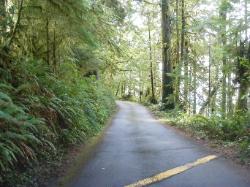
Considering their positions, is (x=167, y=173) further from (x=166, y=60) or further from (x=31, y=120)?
(x=166, y=60)

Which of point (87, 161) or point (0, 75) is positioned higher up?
point (0, 75)

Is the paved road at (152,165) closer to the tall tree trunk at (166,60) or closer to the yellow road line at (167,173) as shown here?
the yellow road line at (167,173)

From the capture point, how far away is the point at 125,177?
765cm

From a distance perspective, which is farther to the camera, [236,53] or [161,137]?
[236,53]

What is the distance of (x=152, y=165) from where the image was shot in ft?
28.8

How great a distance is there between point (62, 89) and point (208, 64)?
24.9m

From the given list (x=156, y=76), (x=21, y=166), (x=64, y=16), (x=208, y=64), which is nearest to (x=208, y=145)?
(x=64, y=16)

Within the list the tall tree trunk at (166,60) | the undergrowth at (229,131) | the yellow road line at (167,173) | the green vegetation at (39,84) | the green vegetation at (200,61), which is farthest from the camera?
the tall tree trunk at (166,60)

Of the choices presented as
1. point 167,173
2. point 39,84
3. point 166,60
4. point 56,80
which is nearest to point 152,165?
point 167,173

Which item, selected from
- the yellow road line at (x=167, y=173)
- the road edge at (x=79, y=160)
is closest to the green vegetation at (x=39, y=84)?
the road edge at (x=79, y=160)

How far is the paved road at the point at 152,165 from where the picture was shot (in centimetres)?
730

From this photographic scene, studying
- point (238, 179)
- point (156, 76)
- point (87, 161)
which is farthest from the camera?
point (156, 76)

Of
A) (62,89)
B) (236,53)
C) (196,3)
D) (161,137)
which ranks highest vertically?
(196,3)

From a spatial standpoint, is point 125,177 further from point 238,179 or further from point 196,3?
point 196,3
